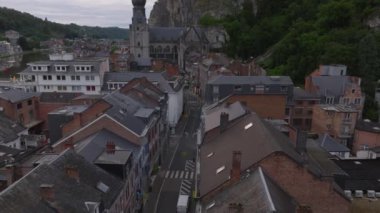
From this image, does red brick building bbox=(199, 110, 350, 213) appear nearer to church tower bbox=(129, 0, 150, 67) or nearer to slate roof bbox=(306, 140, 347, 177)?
slate roof bbox=(306, 140, 347, 177)

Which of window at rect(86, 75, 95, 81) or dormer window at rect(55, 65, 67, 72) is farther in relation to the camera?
dormer window at rect(55, 65, 67, 72)

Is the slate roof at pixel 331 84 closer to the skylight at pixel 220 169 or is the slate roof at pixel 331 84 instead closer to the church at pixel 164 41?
the skylight at pixel 220 169

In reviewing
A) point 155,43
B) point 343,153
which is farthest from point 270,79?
point 155,43

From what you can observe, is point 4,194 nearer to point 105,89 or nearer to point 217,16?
point 105,89

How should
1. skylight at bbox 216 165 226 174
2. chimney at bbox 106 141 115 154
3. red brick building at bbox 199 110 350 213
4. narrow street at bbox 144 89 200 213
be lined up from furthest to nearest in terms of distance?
1. narrow street at bbox 144 89 200 213
2. chimney at bbox 106 141 115 154
3. skylight at bbox 216 165 226 174
4. red brick building at bbox 199 110 350 213

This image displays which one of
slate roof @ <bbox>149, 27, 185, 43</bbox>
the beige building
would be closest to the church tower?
Answer: slate roof @ <bbox>149, 27, 185, 43</bbox>

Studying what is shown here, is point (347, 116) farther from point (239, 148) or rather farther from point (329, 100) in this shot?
point (239, 148)

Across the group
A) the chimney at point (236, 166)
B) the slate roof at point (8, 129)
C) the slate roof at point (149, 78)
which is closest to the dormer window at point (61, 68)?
the slate roof at point (149, 78)
